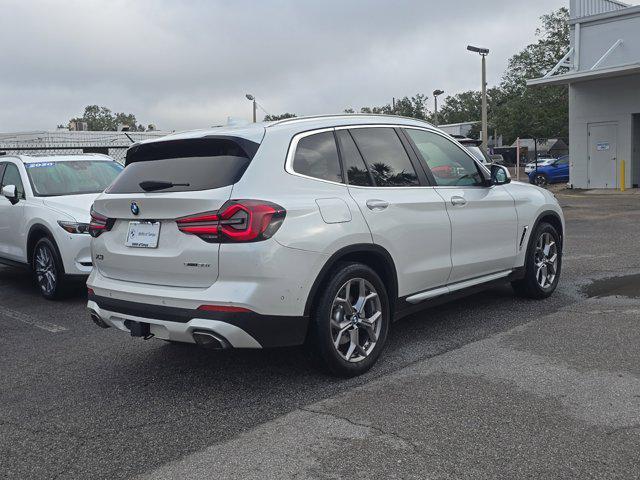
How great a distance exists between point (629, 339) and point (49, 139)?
843 inches

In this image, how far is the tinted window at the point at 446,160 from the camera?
553 cm

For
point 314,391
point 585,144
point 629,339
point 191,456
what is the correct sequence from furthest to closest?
point 585,144 < point 629,339 < point 314,391 < point 191,456

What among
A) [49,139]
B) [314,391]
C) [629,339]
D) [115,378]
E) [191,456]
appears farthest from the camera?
[49,139]

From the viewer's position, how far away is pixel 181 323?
161 inches

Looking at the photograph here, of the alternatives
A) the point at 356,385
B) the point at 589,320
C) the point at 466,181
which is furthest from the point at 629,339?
the point at 356,385

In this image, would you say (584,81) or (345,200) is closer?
(345,200)

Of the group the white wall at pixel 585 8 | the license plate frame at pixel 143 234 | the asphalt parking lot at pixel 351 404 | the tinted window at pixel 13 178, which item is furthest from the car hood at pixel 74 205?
the white wall at pixel 585 8

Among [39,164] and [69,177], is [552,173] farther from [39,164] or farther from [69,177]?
[39,164]

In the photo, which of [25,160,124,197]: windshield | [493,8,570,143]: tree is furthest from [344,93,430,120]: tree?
[25,160,124,197]: windshield

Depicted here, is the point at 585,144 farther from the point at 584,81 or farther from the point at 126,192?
the point at 126,192

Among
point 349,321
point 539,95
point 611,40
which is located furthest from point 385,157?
point 539,95

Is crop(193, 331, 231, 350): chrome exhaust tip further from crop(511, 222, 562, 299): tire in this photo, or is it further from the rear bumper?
crop(511, 222, 562, 299): tire

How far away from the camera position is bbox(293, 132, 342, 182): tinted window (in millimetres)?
4484

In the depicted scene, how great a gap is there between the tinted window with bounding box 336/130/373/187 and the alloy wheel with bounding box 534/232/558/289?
101 inches
